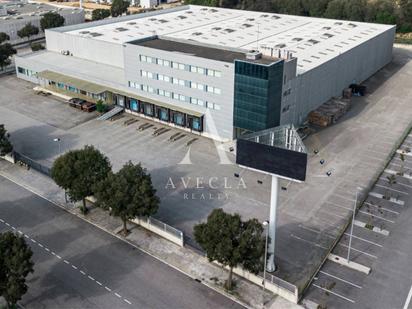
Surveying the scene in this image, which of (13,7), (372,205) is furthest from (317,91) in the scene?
(13,7)

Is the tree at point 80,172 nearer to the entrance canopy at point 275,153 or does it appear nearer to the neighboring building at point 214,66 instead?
the entrance canopy at point 275,153

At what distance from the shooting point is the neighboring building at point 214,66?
68.8 metres

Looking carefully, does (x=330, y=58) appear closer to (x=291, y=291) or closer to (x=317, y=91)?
(x=317, y=91)

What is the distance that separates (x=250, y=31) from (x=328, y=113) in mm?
33826

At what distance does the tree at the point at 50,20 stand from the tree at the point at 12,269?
353ft

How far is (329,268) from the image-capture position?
150 ft

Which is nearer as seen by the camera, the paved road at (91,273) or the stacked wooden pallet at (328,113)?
the paved road at (91,273)

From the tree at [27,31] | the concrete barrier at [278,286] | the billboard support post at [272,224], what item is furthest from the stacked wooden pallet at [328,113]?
the tree at [27,31]

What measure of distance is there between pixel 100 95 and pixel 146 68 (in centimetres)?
1172

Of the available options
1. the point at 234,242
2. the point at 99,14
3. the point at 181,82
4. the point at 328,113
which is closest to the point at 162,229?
the point at 234,242

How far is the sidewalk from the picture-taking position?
137ft

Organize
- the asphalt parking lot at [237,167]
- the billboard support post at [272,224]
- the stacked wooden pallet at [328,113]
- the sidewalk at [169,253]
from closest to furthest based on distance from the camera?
the billboard support post at [272,224], the sidewalk at [169,253], the asphalt parking lot at [237,167], the stacked wooden pallet at [328,113]

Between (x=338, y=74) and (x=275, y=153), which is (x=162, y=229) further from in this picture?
(x=338, y=74)

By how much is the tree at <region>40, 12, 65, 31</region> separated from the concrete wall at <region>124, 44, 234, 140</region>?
Answer: 64.2 m
